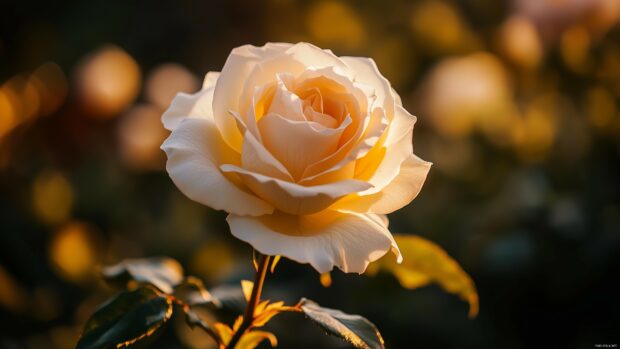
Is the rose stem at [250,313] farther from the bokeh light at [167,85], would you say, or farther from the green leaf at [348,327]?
the bokeh light at [167,85]

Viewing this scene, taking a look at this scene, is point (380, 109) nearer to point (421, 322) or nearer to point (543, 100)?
point (421, 322)

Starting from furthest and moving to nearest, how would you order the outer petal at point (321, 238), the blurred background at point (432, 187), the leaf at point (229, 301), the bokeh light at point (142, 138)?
the bokeh light at point (142, 138)
the blurred background at point (432, 187)
the leaf at point (229, 301)
the outer petal at point (321, 238)

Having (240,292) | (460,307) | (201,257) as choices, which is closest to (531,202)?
(460,307)

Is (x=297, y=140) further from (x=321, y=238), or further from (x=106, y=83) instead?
(x=106, y=83)

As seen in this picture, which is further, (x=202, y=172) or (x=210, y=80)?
(x=210, y=80)

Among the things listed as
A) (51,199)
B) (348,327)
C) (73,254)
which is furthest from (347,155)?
(51,199)

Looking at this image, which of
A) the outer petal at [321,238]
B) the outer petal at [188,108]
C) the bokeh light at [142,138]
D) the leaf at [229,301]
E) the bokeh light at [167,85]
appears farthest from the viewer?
the bokeh light at [167,85]

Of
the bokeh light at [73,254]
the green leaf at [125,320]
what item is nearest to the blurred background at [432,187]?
the bokeh light at [73,254]
